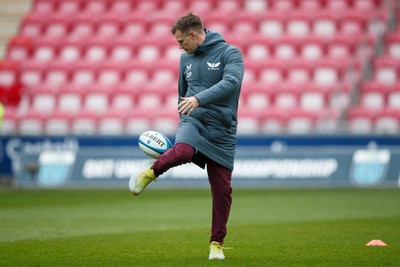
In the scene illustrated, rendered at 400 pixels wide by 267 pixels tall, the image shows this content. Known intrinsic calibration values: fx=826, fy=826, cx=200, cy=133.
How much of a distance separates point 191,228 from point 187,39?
165 inches

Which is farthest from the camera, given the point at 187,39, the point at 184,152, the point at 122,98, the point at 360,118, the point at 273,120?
the point at 122,98

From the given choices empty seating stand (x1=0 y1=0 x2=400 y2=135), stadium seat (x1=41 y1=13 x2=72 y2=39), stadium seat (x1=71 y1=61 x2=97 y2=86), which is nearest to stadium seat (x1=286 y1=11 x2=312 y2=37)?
empty seating stand (x1=0 y1=0 x2=400 y2=135)

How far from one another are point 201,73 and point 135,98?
55.3ft

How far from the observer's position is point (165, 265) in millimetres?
6879

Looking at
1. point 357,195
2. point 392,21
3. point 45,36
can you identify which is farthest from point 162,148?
point 45,36

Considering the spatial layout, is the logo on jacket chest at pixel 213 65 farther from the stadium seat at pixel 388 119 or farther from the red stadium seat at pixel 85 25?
the red stadium seat at pixel 85 25

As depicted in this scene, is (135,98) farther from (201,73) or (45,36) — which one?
(201,73)

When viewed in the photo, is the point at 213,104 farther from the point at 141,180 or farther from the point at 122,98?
the point at 122,98

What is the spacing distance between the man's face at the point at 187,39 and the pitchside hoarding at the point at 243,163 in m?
12.9

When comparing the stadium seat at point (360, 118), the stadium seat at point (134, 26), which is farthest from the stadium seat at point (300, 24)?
the stadium seat at point (134, 26)

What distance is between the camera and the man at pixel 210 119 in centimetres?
718

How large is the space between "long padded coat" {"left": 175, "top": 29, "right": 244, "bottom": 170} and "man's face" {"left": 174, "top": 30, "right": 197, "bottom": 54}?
0.08 metres

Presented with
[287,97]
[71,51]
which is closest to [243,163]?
[287,97]

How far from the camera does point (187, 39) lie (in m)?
7.28
